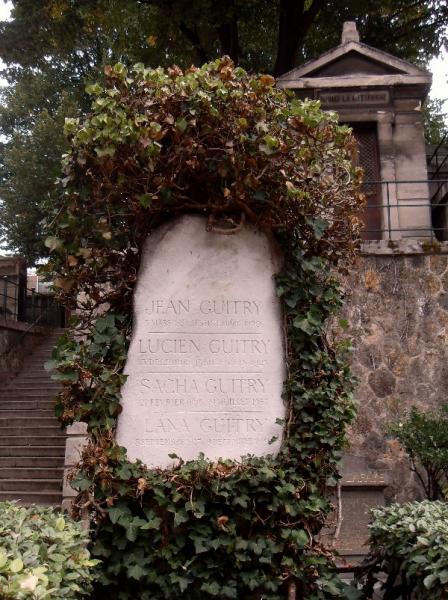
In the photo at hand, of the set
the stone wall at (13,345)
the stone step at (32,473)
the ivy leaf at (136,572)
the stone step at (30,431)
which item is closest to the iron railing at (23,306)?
the stone wall at (13,345)

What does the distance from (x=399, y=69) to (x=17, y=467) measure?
34.3 ft

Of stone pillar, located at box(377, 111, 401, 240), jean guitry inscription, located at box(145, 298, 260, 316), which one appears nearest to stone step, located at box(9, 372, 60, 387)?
stone pillar, located at box(377, 111, 401, 240)

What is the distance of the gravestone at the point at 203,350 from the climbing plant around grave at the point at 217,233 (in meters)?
0.10

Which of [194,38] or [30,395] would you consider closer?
[30,395]

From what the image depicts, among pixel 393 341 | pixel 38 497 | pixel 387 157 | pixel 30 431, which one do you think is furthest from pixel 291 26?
pixel 38 497

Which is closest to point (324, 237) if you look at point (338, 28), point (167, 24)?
point (167, 24)

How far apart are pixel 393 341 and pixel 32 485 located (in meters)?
6.23

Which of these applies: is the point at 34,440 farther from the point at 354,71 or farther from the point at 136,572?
the point at 354,71

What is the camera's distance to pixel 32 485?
1080 centimetres

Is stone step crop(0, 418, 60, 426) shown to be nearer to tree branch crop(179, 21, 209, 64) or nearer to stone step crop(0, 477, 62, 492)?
stone step crop(0, 477, 62, 492)

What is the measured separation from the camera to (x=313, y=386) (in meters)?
4.67

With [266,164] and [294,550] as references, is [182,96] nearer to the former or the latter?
[266,164]

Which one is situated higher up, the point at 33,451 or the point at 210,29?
the point at 210,29

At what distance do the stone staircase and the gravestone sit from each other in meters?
5.72
